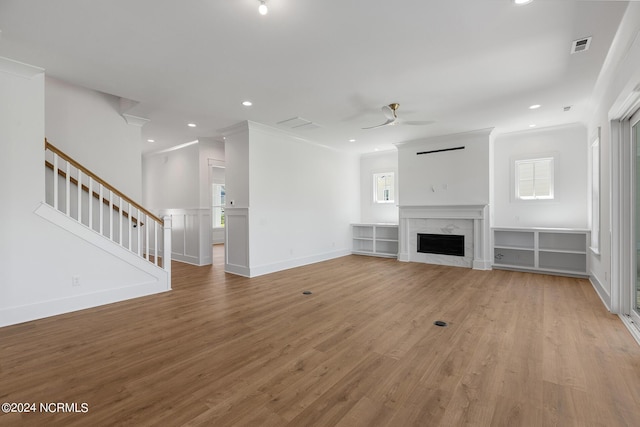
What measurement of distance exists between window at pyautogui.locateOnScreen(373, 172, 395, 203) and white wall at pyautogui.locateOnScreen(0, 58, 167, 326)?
21.5ft

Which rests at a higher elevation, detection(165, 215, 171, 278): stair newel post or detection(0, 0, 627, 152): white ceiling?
detection(0, 0, 627, 152): white ceiling

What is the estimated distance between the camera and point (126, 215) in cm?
477

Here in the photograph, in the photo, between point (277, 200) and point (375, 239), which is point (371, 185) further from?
point (277, 200)

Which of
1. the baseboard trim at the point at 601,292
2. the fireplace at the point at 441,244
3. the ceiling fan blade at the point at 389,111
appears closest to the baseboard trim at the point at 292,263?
the fireplace at the point at 441,244

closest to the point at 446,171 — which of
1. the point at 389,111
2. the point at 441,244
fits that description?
the point at 441,244

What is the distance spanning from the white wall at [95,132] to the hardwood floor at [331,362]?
2304mm

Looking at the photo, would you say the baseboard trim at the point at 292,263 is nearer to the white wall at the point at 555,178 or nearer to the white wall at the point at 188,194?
the white wall at the point at 188,194

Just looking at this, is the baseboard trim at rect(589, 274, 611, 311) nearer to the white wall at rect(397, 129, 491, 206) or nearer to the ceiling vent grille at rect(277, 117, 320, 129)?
the white wall at rect(397, 129, 491, 206)

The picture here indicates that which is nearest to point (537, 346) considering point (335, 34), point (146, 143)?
point (335, 34)

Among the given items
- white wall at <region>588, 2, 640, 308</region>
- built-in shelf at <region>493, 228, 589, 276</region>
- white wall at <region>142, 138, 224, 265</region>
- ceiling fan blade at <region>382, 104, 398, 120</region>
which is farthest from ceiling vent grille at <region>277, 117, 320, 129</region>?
built-in shelf at <region>493, 228, 589, 276</region>

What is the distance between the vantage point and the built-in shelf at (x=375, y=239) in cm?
741

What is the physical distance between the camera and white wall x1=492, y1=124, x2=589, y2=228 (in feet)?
17.9

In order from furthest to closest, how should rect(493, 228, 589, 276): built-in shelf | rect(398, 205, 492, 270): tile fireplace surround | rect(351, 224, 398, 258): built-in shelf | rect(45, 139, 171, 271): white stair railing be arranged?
rect(351, 224, 398, 258): built-in shelf, rect(398, 205, 492, 270): tile fireplace surround, rect(493, 228, 589, 276): built-in shelf, rect(45, 139, 171, 271): white stair railing

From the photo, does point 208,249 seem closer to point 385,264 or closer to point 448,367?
point 385,264
